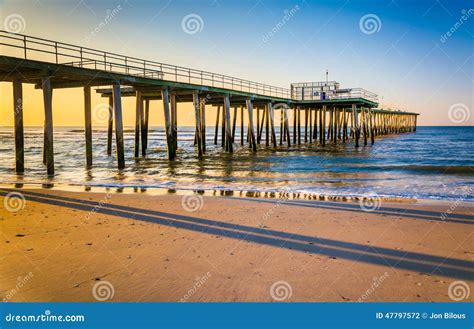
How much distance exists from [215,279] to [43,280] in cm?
202

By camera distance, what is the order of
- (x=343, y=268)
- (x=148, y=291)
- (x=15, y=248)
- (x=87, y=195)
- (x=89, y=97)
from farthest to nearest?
(x=89, y=97) → (x=87, y=195) → (x=15, y=248) → (x=343, y=268) → (x=148, y=291)

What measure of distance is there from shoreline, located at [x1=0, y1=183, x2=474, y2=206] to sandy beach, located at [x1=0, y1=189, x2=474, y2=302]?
1.46 meters

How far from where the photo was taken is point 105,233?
6664mm

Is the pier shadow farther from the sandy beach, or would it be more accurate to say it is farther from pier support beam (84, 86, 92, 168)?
pier support beam (84, 86, 92, 168)

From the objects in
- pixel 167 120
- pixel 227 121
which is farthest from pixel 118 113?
pixel 227 121

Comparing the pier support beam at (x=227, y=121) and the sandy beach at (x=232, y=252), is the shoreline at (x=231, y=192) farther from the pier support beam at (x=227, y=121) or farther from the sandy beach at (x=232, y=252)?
the pier support beam at (x=227, y=121)

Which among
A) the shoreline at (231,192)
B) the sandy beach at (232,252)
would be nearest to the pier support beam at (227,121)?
the shoreline at (231,192)

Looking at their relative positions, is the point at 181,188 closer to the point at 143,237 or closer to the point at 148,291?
the point at 143,237

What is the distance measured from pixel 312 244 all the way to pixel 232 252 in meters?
1.29

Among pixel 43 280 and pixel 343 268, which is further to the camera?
pixel 343 268

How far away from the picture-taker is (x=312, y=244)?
6074 mm

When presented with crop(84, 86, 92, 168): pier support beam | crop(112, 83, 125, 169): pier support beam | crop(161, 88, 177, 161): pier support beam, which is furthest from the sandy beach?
crop(161, 88, 177, 161): pier support beam

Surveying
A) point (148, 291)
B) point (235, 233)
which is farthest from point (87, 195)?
point (148, 291)

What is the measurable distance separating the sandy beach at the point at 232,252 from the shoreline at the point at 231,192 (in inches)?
57.3
